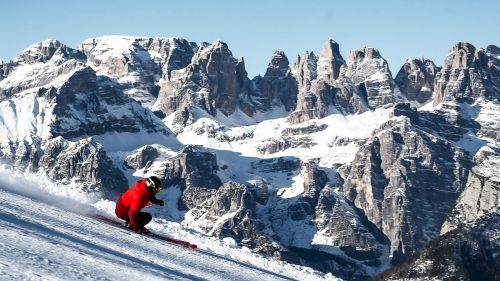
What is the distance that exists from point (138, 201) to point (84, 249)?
574 cm

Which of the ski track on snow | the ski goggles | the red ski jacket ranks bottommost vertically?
the ski track on snow

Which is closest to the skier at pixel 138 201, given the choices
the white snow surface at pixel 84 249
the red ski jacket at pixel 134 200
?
the red ski jacket at pixel 134 200

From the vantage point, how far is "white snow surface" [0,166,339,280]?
20.1 meters

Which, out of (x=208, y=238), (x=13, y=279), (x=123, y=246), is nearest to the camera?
(x=13, y=279)

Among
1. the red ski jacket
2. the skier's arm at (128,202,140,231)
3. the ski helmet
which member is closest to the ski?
the skier's arm at (128,202,140,231)

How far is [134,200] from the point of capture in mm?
30719

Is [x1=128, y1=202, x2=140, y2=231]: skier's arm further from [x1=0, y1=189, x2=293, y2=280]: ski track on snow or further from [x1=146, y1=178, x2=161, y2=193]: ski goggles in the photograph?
[x1=146, y1=178, x2=161, y2=193]: ski goggles

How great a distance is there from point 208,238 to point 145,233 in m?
10.9

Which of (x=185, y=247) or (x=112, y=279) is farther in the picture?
(x=185, y=247)

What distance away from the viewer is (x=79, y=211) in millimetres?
40250

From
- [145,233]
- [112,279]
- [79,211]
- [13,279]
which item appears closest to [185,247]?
[145,233]

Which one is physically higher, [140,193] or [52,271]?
[140,193]

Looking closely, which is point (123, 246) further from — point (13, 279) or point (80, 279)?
point (13, 279)

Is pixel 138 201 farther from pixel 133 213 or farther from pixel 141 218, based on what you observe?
pixel 141 218
